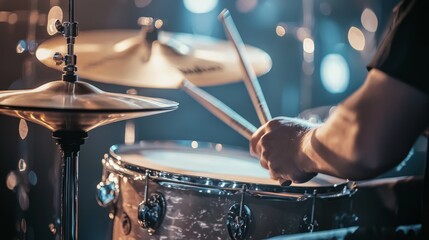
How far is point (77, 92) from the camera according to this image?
1.15m

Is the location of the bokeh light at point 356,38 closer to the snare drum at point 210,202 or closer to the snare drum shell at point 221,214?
the snare drum at point 210,202

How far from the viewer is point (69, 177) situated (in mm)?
1229

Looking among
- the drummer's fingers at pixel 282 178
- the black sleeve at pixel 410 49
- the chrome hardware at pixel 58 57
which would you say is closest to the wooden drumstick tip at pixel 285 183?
the drummer's fingers at pixel 282 178

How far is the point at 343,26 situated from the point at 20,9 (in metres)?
2.03

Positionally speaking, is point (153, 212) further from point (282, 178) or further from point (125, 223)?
point (282, 178)

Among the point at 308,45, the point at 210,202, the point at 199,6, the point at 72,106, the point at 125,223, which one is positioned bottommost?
the point at 125,223

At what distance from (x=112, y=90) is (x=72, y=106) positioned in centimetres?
129

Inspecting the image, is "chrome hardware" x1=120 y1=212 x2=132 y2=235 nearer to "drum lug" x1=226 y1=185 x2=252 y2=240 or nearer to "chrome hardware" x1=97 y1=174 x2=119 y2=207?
A: "chrome hardware" x1=97 y1=174 x2=119 y2=207

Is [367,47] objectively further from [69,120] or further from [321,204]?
[69,120]

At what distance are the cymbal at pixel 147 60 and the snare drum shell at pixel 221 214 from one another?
53cm

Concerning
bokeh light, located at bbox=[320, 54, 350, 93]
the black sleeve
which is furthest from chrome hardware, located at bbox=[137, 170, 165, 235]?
bokeh light, located at bbox=[320, 54, 350, 93]

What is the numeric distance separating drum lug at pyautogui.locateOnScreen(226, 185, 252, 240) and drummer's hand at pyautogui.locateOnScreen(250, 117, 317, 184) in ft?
0.42

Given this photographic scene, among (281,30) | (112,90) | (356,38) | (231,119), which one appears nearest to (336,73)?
(356,38)

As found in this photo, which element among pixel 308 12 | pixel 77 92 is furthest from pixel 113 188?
pixel 308 12
